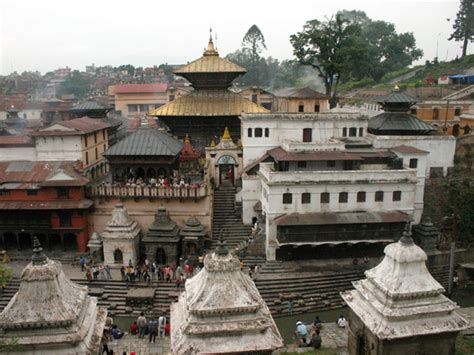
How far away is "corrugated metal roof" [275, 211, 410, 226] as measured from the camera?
24.9 m

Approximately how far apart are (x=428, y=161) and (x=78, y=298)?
25882mm

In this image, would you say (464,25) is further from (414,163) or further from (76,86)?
(76,86)

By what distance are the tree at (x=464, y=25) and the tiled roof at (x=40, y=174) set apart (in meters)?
56.4

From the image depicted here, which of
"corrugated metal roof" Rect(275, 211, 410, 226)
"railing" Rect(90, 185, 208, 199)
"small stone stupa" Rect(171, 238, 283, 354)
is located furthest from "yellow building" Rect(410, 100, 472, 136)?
"small stone stupa" Rect(171, 238, 283, 354)

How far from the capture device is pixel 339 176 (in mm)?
25750

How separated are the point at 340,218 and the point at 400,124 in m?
10.2

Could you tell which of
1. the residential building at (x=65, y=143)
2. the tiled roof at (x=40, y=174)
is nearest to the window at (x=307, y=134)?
the tiled roof at (x=40, y=174)

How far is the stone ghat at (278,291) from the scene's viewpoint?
22891 millimetres

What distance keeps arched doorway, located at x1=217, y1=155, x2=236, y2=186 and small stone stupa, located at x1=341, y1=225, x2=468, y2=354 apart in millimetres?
20128

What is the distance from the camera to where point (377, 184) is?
85.8 feet

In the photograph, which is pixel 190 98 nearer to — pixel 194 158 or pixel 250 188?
pixel 194 158

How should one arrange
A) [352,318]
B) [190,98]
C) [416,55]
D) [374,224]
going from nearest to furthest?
[352,318] → [374,224] → [190,98] → [416,55]

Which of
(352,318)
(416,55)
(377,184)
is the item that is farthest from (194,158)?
(416,55)

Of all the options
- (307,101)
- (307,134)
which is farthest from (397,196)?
(307,101)
